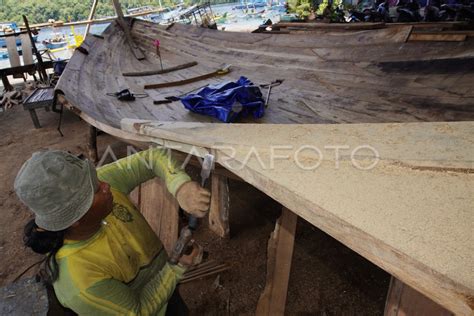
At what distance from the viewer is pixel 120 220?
1515 mm

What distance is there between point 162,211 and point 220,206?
582 mm

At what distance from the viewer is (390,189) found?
1.01 meters

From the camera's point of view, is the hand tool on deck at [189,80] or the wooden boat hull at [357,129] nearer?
the wooden boat hull at [357,129]

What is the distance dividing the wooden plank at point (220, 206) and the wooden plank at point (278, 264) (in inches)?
37.7

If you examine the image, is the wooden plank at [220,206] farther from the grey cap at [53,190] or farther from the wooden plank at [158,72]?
the wooden plank at [158,72]

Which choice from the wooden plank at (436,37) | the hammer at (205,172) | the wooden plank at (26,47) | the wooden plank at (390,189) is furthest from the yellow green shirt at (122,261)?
the wooden plank at (26,47)

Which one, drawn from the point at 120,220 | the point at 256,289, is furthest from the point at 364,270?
the point at 120,220

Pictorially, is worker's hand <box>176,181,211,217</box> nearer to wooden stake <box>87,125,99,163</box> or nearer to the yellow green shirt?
the yellow green shirt

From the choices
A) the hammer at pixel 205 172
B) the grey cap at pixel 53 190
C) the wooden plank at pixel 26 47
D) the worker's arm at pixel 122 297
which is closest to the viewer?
the grey cap at pixel 53 190

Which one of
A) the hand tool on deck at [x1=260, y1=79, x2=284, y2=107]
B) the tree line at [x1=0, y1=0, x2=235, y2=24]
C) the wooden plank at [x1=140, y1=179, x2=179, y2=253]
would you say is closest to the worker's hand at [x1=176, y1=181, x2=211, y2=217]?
the wooden plank at [x1=140, y1=179, x2=179, y2=253]

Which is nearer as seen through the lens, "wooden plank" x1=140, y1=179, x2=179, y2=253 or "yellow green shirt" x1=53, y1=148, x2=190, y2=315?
"yellow green shirt" x1=53, y1=148, x2=190, y2=315

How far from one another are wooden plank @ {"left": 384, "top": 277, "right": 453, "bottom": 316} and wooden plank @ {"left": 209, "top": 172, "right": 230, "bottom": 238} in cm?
184

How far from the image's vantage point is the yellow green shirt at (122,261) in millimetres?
1226

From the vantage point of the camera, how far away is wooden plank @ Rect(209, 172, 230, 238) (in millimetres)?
3023
